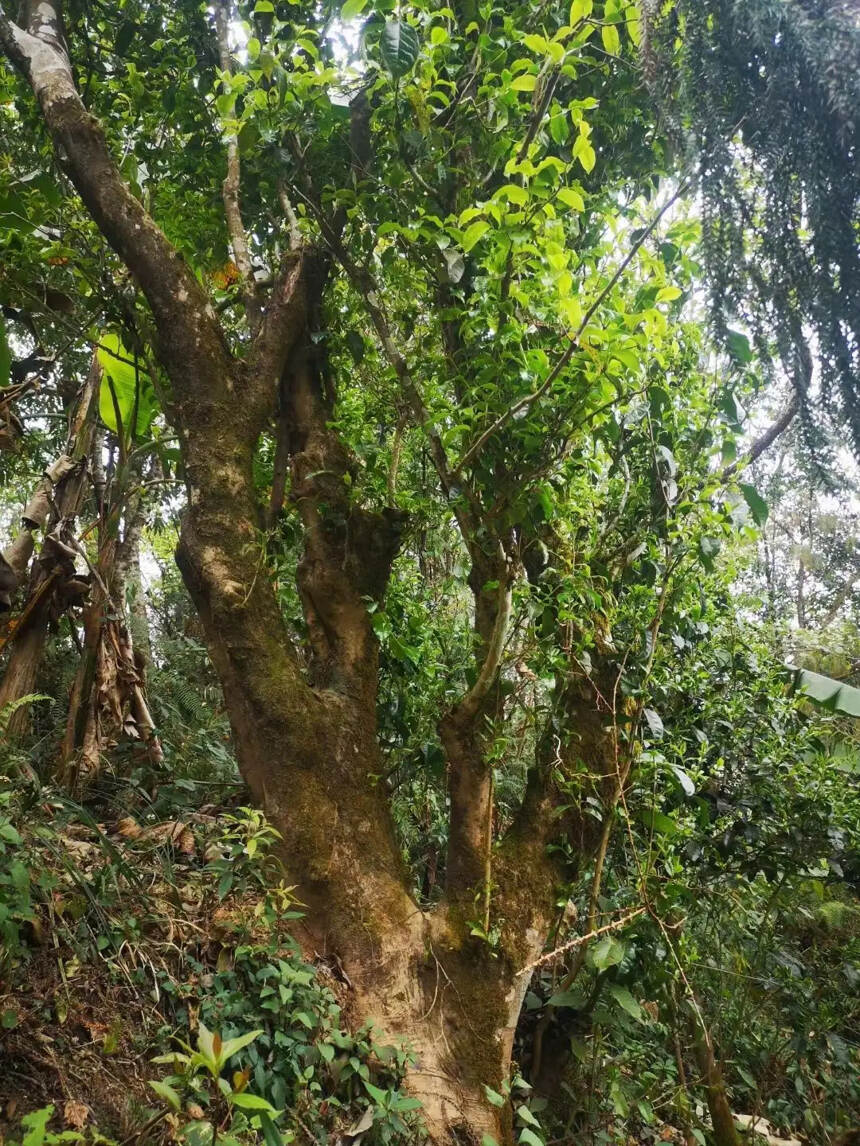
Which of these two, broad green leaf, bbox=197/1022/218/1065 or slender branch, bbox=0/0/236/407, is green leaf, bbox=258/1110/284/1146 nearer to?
broad green leaf, bbox=197/1022/218/1065

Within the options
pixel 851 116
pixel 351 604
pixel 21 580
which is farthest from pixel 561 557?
pixel 21 580

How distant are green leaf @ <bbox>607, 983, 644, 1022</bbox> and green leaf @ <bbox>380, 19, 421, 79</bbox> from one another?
324 cm

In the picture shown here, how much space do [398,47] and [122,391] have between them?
2.13 m

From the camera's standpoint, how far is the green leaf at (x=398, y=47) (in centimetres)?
234

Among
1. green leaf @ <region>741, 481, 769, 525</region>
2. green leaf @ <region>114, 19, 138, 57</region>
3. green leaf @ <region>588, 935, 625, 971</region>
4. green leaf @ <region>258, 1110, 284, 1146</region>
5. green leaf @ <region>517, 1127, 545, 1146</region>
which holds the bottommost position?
green leaf @ <region>517, 1127, 545, 1146</region>

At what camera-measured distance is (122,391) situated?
3.63 m

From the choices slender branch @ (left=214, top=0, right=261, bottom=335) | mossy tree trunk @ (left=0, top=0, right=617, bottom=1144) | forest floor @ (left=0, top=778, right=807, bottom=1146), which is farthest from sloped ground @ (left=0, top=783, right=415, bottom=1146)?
slender branch @ (left=214, top=0, right=261, bottom=335)

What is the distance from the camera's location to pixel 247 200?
11.8 feet

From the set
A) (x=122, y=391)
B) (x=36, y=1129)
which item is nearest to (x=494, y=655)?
(x=36, y=1129)

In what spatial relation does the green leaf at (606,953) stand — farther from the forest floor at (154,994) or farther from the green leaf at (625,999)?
the forest floor at (154,994)

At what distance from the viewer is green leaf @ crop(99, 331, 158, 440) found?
349 cm

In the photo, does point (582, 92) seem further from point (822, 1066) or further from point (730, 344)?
point (822, 1066)

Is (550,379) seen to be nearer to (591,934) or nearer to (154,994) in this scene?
(591,934)

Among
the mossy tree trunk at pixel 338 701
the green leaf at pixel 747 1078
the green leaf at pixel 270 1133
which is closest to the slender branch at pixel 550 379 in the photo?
the mossy tree trunk at pixel 338 701
